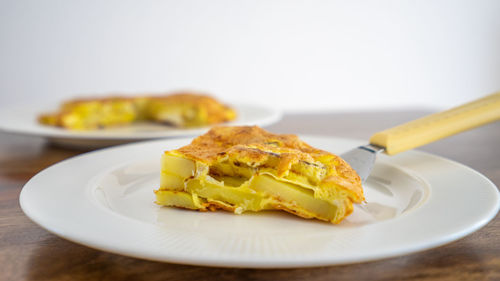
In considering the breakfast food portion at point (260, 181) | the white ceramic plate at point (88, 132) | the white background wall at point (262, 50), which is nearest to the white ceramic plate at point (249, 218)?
the breakfast food portion at point (260, 181)

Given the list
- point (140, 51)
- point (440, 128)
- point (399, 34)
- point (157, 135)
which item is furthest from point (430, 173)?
point (399, 34)

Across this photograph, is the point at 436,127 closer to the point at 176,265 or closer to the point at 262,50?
the point at 176,265

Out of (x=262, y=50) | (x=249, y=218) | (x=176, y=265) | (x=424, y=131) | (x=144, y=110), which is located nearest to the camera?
(x=176, y=265)

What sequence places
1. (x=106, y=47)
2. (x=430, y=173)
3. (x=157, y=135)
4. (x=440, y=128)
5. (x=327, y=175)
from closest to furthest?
(x=327, y=175) → (x=430, y=173) → (x=440, y=128) → (x=157, y=135) → (x=106, y=47)

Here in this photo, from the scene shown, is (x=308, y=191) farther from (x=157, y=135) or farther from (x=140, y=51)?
(x=140, y=51)

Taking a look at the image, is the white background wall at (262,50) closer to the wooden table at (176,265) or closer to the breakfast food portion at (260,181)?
the wooden table at (176,265)

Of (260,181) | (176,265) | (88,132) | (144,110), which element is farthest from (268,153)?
(144,110)
